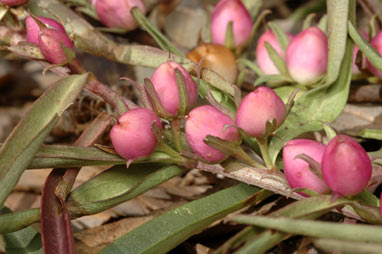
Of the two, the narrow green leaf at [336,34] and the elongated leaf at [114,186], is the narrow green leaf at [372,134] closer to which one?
the narrow green leaf at [336,34]

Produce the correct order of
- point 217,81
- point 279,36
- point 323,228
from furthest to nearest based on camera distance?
point 279,36, point 217,81, point 323,228

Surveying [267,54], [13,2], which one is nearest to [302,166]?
[267,54]

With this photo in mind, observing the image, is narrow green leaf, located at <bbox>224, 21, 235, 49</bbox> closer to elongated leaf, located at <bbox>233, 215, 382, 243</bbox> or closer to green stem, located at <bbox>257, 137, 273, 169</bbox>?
green stem, located at <bbox>257, 137, 273, 169</bbox>

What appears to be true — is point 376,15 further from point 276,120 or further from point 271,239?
point 271,239

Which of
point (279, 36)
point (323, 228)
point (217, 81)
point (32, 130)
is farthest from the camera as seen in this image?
point (279, 36)

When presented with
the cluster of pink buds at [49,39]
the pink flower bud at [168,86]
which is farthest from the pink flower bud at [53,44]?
the pink flower bud at [168,86]

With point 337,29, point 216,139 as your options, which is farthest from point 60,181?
point 337,29

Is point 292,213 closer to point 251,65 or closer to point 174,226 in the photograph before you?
point 174,226
